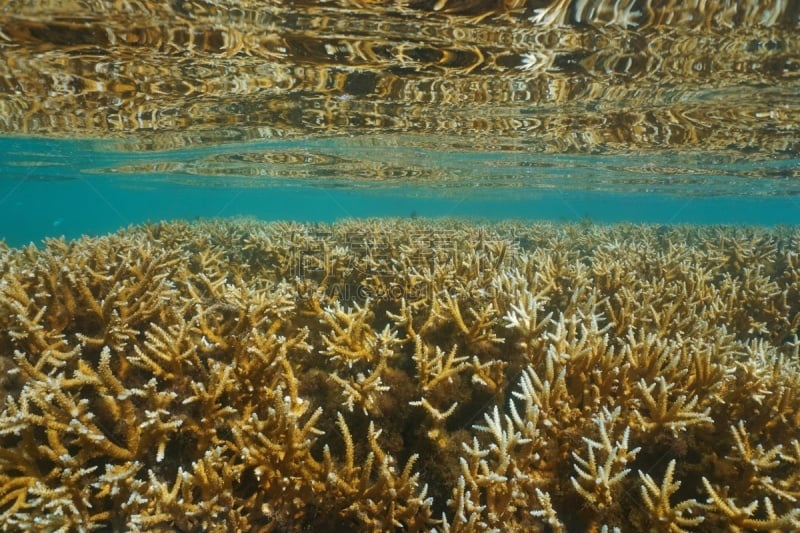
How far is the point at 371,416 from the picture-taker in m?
3.59

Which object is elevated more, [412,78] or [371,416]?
[412,78]

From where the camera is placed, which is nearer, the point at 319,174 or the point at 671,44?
the point at 671,44

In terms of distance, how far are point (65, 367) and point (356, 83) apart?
8.36 m

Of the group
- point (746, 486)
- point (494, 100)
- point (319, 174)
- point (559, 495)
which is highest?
point (494, 100)

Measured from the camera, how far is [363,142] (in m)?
17.3

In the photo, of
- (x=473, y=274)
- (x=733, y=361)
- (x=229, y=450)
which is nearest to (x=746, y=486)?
(x=733, y=361)

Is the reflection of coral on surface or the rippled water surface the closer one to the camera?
the reflection of coral on surface

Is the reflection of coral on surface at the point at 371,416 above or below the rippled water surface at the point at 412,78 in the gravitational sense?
below

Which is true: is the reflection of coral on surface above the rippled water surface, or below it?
below

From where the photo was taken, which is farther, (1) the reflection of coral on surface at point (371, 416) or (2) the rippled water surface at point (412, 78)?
(2) the rippled water surface at point (412, 78)

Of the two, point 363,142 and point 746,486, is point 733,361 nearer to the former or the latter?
point 746,486

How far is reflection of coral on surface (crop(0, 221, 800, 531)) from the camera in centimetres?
274

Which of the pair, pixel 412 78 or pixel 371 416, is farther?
pixel 412 78

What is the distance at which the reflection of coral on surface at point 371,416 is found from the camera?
2740 mm
